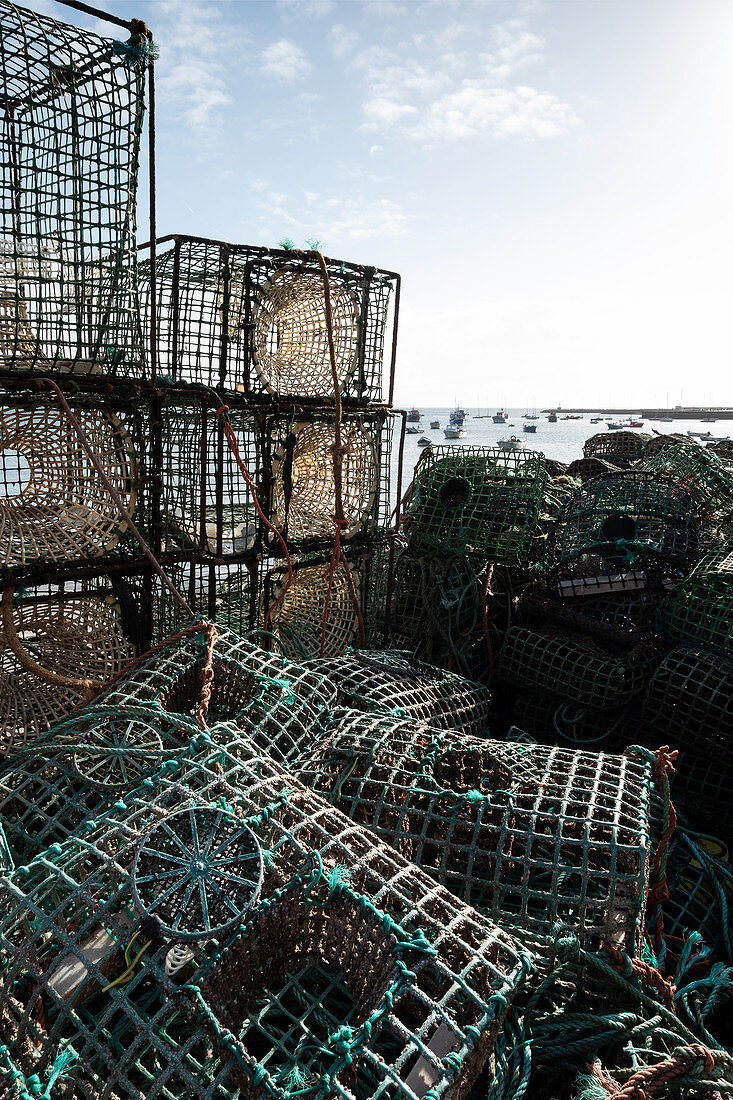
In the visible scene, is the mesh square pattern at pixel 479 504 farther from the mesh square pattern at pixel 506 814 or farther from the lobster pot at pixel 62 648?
the mesh square pattern at pixel 506 814

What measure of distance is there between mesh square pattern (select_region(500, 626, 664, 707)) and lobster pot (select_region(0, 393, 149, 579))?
186 centimetres

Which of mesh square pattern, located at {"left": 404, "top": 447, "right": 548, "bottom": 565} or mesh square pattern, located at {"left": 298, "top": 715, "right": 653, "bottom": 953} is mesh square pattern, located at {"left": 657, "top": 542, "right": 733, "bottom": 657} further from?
mesh square pattern, located at {"left": 298, "top": 715, "right": 653, "bottom": 953}

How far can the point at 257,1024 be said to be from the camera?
1385 mm

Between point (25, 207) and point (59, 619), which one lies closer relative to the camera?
point (25, 207)

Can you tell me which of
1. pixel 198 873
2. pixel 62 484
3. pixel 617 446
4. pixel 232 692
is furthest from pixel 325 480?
pixel 617 446

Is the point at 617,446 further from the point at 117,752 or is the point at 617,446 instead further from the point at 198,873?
the point at 198,873

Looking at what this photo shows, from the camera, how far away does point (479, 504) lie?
13.8ft

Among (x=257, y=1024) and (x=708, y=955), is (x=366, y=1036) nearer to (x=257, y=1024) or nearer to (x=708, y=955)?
(x=257, y=1024)

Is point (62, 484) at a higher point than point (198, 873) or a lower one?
higher

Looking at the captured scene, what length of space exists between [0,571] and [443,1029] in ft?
6.67

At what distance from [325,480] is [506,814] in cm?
291

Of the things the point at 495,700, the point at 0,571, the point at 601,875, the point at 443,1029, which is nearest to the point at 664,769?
the point at 601,875

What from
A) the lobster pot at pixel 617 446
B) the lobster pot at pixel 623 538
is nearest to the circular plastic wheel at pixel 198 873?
the lobster pot at pixel 623 538

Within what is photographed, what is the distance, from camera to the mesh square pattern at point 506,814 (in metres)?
1.71
